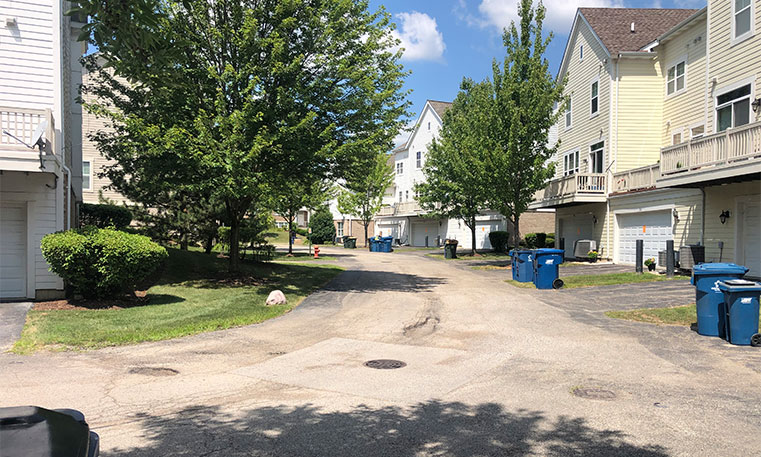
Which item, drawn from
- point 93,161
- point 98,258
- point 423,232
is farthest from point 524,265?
point 423,232

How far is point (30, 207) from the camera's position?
1291cm

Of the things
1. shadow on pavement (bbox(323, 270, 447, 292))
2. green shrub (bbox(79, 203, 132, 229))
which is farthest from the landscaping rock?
green shrub (bbox(79, 203, 132, 229))

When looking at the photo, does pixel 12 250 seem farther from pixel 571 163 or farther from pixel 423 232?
pixel 423 232

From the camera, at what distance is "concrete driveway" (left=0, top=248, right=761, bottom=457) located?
4723 mm

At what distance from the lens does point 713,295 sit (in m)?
9.50

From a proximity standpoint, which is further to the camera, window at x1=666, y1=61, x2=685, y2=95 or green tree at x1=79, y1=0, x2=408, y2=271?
window at x1=666, y1=61, x2=685, y2=95

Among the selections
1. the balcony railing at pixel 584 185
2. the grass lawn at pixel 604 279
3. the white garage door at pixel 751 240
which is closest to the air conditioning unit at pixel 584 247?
the balcony railing at pixel 584 185

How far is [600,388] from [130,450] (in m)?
5.28

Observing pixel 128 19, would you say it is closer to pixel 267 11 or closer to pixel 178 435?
pixel 178 435

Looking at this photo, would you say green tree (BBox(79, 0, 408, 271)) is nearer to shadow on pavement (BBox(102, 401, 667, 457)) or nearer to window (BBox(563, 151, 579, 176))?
shadow on pavement (BBox(102, 401, 667, 457))

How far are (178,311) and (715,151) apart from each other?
1577 cm

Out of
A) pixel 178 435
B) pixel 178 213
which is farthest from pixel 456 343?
pixel 178 213

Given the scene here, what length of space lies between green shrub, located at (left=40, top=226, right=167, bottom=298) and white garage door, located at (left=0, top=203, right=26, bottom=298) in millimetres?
1231

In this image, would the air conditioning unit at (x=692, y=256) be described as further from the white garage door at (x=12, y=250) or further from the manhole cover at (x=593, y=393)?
the white garage door at (x=12, y=250)
